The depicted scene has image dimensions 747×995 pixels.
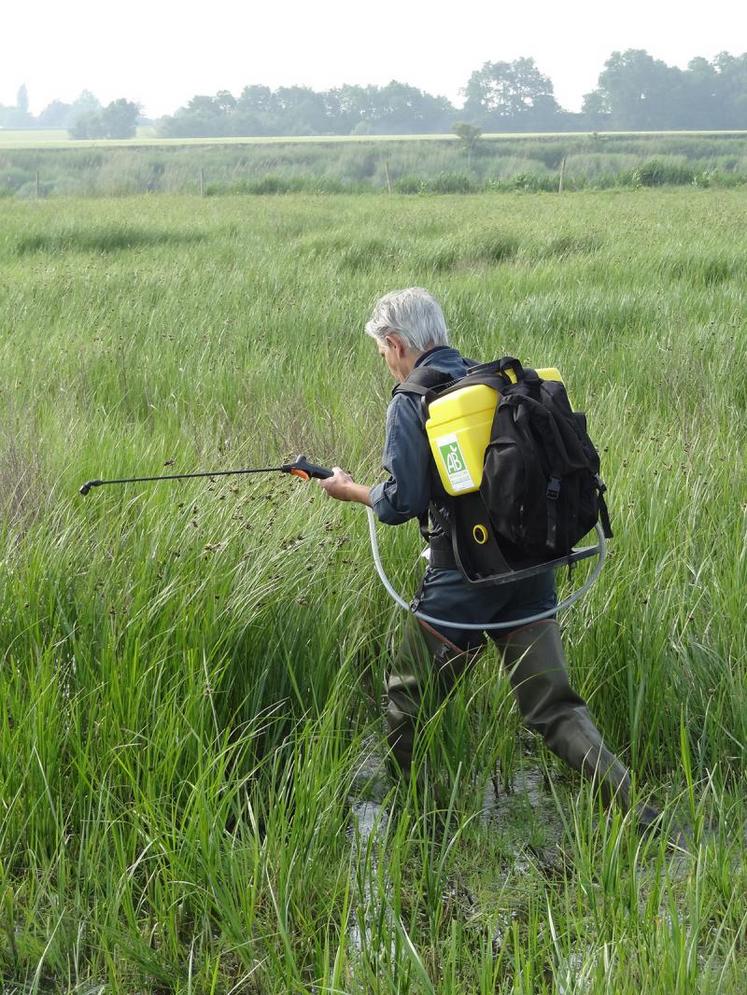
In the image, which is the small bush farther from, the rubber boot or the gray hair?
the rubber boot

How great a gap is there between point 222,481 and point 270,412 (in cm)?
129

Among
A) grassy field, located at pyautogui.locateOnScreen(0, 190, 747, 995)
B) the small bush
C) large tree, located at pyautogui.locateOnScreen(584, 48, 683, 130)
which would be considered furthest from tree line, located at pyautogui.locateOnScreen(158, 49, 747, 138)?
grassy field, located at pyautogui.locateOnScreen(0, 190, 747, 995)

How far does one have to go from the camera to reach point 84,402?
557cm

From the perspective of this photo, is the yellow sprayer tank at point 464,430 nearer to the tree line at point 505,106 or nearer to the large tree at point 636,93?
the tree line at point 505,106

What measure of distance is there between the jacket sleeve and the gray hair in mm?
222

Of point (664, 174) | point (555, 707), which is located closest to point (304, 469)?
point (555, 707)

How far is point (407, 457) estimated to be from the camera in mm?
2623

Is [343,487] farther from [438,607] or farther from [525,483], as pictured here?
[525,483]

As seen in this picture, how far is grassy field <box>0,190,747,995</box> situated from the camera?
6.86ft

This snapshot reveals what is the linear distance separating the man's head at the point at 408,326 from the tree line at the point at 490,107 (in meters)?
118

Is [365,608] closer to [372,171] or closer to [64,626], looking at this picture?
[64,626]

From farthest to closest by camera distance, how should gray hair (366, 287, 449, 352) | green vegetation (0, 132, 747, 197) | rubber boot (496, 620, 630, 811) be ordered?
green vegetation (0, 132, 747, 197), gray hair (366, 287, 449, 352), rubber boot (496, 620, 630, 811)

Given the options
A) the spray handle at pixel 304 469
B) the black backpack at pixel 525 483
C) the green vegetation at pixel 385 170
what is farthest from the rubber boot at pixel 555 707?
the green vegetation at pixel 385 170

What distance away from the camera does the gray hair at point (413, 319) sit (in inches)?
110
